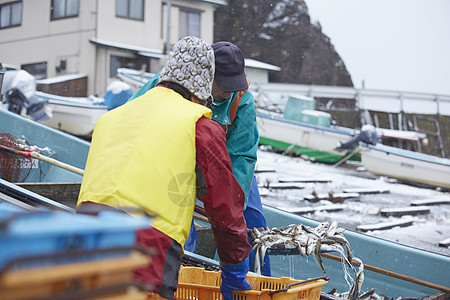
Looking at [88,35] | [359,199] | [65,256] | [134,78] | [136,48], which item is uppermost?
[88,35]

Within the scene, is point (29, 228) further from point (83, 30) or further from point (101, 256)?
point (83, 30)

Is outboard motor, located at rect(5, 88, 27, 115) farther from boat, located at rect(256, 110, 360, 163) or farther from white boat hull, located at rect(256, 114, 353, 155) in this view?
white boat hull, located at rect(256, 114, 353, 155)

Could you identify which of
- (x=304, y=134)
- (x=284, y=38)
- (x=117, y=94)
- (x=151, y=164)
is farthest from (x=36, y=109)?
(x=284, y=38)

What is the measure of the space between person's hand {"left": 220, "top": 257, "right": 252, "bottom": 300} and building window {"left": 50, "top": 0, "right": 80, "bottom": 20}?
65.6ft

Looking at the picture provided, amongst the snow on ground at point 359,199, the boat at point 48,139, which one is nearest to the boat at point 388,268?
the snow on ground at point 359,199

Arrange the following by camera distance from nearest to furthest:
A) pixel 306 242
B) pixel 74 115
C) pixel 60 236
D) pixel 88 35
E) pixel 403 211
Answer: pixel 60 236
pixel 306 242
pixel 403 211
pixel 74 115
pixel 88 35

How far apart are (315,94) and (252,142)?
1725 cm

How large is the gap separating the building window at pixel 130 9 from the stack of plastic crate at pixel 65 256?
67.9ft

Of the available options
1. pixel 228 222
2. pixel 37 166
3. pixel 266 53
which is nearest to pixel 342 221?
pixel 37 166

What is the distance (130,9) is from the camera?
68.0 ft

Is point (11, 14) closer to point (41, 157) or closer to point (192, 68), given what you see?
point (41, 157)

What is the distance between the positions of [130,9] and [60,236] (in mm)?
21111

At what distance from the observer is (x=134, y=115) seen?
1.77 m

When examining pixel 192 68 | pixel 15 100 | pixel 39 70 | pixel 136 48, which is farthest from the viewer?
pixel 39 70
